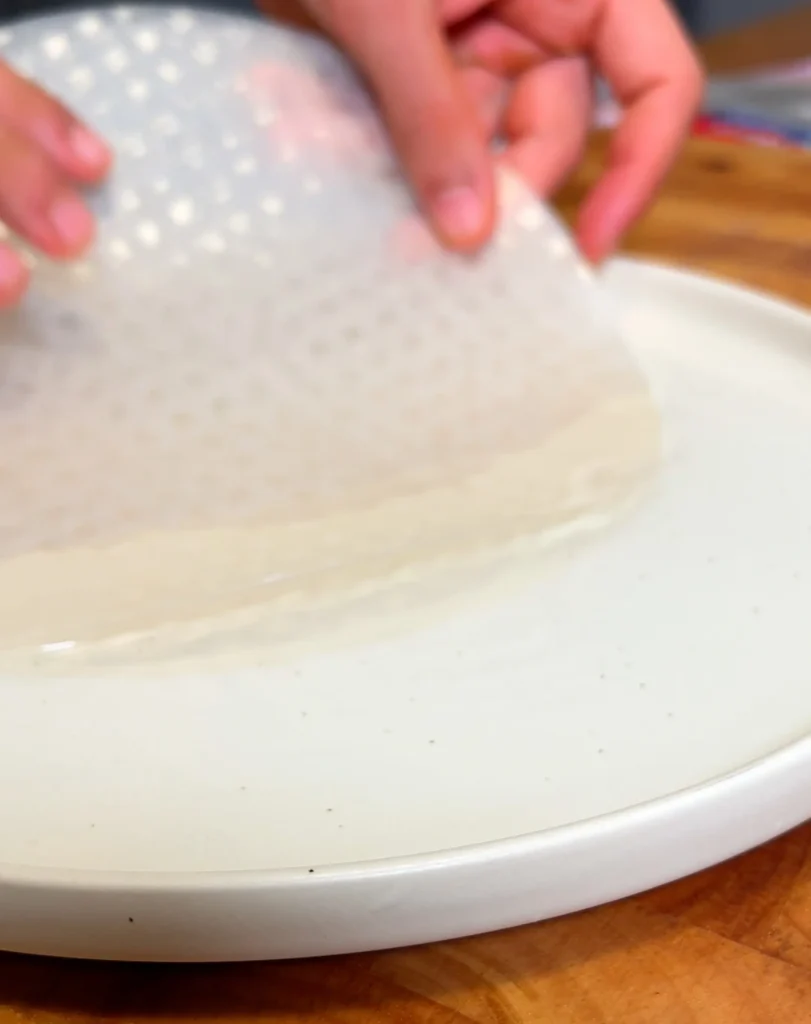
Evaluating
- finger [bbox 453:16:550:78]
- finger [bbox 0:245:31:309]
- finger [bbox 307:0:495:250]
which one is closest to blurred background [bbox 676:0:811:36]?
finger [bbox 453:16:550:78]

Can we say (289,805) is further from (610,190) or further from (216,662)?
(610,190)

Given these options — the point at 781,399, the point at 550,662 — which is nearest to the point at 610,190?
the point at 781,399

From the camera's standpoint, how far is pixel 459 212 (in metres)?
Result: 0.33

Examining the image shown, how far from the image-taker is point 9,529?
0.28 meters

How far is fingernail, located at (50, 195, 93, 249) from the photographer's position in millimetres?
306

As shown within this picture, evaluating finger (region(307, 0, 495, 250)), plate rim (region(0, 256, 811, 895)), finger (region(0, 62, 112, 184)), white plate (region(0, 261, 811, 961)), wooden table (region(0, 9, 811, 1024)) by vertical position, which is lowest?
wooden table (region(0, 9, 811, 1024))

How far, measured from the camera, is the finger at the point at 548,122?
0.43 m

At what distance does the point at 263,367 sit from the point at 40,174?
0.08 meters

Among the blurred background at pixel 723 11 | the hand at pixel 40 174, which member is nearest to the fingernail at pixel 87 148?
the hand at pixel 40 174

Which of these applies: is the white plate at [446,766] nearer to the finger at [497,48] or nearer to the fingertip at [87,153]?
the fingertip at [87,153]

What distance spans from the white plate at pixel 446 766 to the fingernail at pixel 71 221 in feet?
0.45

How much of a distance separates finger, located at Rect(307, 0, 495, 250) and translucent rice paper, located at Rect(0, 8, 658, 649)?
1cm

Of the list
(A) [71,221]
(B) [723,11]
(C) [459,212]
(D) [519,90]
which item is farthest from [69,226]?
(B) [723,11]

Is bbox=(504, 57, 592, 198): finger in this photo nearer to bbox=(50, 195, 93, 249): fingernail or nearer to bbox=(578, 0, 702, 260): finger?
bbox=(578, 0, 702, 260): finger
